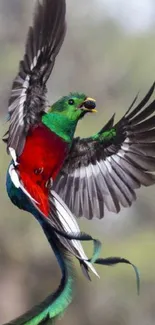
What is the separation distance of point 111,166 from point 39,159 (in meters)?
0.12

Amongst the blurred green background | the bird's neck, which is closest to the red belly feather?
the bird's neck

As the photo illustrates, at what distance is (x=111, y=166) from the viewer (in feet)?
3.42

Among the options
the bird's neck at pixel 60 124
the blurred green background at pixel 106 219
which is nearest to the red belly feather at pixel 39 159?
the bird's neck at pixel 60 124

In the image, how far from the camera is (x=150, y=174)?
103 centimetres

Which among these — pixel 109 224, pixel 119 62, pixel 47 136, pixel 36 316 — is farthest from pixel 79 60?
pixel 36 316

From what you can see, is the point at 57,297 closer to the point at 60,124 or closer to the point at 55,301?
the point at 55,301

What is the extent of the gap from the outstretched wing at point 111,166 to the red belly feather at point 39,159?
0.13 ft

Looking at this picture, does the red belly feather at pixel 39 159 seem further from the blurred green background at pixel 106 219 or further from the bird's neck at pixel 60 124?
the blurred green background at pixel 106 219

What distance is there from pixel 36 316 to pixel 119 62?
2.94ft

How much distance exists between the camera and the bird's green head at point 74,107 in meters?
0.96

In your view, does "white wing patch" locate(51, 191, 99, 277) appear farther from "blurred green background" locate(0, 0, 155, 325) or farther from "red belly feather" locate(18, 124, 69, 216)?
"blurred green background" locate(0, 0, 155, 325)

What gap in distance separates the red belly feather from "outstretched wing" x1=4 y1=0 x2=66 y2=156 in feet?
0.04

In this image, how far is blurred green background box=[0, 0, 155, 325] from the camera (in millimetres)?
1608

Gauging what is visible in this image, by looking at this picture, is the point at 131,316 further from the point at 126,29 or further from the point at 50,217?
the point at 50,217
